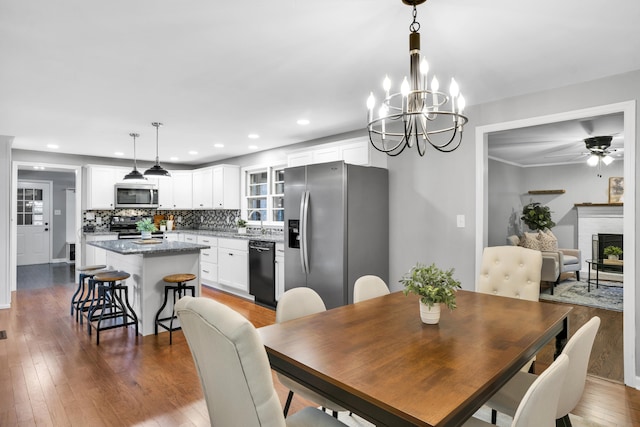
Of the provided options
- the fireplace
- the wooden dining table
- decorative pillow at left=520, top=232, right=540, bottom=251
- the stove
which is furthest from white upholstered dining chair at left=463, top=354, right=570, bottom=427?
the fireplace

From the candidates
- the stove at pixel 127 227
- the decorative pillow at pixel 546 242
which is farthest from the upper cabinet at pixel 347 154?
the decorative pillow at pixel 546 242

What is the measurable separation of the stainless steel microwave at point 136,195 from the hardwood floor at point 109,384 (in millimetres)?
2971

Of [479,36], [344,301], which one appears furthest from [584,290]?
[479,36]

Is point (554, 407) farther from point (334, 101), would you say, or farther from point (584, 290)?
point (584, 290)

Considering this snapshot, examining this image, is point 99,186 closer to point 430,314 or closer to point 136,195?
point 136,195

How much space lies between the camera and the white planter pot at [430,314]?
173 centimetres

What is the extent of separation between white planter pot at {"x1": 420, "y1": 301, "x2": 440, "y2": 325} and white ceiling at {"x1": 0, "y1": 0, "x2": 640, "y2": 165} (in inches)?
60.3

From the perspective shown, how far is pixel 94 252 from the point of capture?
20.4 ft

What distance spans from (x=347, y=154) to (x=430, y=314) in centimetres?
294

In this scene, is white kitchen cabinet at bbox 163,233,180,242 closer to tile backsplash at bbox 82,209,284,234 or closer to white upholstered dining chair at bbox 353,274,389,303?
tile backsplash at bbox 82,209,284,234

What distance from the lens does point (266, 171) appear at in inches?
245

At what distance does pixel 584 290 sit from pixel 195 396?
628 centimetres

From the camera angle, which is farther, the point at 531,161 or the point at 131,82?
the point at 531,161

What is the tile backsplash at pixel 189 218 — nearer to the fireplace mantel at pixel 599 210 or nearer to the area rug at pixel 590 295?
the area rug at pixel 590 295
